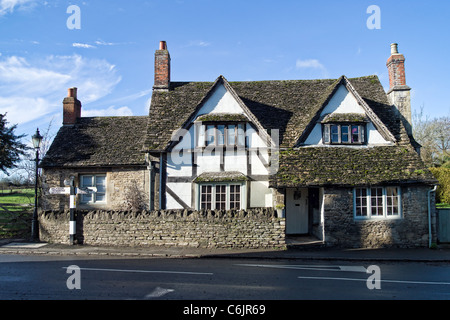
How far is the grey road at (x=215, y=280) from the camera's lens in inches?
280

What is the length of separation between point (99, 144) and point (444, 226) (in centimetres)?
1970

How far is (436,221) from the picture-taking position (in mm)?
14445

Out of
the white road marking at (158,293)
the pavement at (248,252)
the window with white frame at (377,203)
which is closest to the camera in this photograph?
the white road marking at (158,293)

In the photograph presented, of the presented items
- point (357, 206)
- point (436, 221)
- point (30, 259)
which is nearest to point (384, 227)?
point (357, 206)

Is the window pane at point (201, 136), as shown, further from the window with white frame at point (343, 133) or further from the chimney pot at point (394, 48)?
the chimney pot at point (394, 48)

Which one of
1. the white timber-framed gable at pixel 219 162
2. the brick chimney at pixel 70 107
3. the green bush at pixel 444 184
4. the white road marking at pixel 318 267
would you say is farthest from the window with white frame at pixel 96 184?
the green bush at pixel 444 184

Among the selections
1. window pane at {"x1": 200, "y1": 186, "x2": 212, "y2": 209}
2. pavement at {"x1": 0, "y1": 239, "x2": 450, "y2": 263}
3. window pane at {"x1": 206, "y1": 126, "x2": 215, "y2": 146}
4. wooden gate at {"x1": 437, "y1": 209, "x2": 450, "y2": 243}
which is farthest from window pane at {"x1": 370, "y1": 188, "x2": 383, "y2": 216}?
window pane at {"x1": 206, "y1": 126, "x2": 215, "y2": 146}

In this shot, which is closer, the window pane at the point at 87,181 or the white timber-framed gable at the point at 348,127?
the white timber-framed gable at the point at 348,127

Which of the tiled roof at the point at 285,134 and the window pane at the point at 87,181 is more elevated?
the tiled roof at the point at 285,134

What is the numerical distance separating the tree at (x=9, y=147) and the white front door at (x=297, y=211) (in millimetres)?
19125

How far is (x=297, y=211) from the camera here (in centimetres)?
1680

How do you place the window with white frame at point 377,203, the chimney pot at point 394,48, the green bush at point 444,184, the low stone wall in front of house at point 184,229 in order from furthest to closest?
the green bush at point 444,184
the chimney pot at point 394,48
the window with white frame at point 377,203
the low stone wall in front of house at point 184,229

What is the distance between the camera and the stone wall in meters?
14.1

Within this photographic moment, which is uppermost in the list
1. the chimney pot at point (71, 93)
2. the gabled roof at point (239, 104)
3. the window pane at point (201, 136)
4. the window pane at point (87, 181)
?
the chimney pot at point (71, 93)
